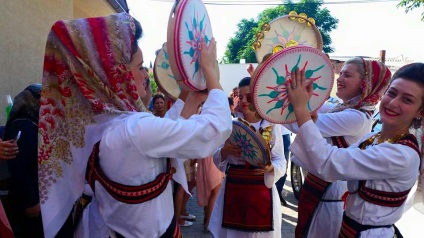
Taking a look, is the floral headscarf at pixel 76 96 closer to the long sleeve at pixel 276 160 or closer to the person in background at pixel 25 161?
the person in background at pixel 25 161

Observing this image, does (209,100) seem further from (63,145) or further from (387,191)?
(387,191)

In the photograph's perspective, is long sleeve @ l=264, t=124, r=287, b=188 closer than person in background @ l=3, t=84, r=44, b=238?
No

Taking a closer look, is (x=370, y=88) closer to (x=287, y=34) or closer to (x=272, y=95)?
(x=287, y=34)

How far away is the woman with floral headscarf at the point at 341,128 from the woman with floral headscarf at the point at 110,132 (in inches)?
46.6

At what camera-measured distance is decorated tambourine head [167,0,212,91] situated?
143 cm

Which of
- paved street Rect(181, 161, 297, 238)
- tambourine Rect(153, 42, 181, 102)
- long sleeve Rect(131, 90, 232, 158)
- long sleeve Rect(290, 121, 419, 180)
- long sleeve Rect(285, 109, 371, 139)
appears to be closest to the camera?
long sleeve Rect(131, 90, 232, 158)

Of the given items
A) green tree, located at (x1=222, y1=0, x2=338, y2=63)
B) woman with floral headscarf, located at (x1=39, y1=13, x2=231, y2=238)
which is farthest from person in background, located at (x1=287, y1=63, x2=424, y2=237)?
green tree, located at (x1=222, y1=0, x2=338, y2=63)

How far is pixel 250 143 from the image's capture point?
2410 millimetres

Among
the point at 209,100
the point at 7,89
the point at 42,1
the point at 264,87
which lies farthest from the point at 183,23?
the point at 42,1

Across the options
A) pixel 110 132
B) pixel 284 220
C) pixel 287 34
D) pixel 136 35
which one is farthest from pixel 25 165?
pixel 284 220

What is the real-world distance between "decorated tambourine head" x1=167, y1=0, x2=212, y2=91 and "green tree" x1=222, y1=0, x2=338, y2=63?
23.4 metres

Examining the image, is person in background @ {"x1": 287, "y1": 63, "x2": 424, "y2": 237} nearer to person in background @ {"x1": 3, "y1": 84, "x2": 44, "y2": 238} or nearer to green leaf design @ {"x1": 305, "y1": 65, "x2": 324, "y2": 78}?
green leaf design @ {"x1": 305, "y1": 65, "x2": 324, "y2": 78}

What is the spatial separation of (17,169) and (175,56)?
64.4 inches

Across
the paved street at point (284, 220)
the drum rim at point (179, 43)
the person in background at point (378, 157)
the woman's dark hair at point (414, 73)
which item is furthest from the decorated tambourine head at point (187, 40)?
the paved street at point (284, 220)
